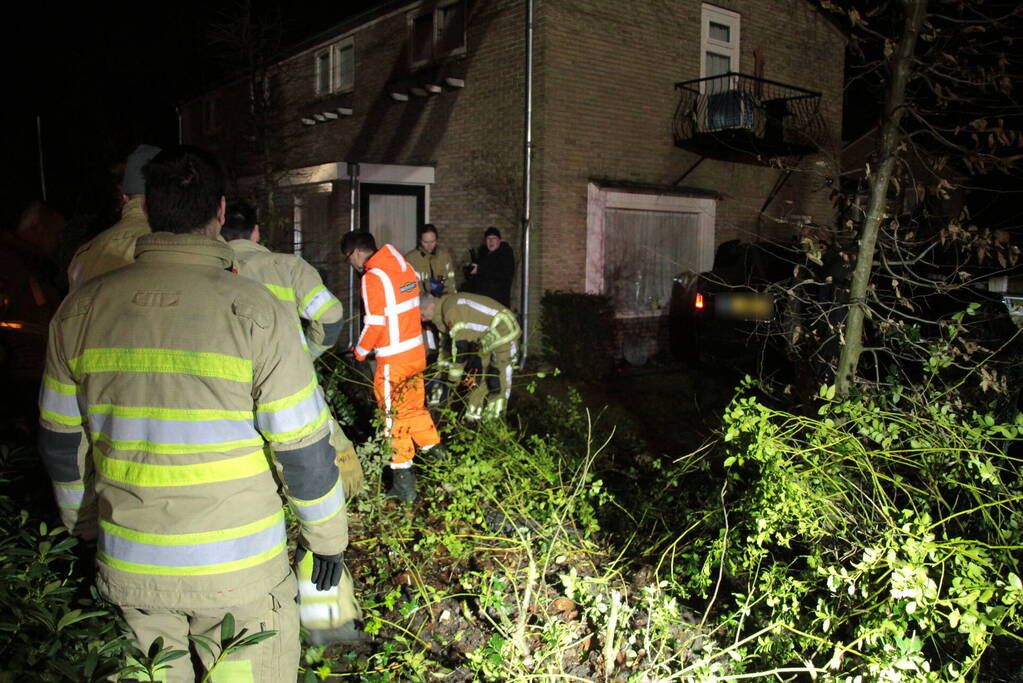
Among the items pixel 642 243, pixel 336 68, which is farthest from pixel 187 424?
pixel 336 68

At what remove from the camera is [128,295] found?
6.47 feet

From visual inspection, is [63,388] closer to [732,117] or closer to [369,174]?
[369,174]

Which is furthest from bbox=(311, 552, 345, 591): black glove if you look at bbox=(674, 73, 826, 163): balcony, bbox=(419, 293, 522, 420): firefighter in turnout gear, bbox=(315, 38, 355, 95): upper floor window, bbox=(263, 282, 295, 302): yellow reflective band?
bbox=(315, 38, 355, 95): upper floor window

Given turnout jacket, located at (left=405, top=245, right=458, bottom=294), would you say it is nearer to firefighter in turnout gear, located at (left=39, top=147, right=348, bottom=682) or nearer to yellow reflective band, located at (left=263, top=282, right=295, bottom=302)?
yellow reflective band, located at (left=263, top=282, right=295, bottom=302)

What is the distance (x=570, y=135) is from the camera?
1097 centimetres

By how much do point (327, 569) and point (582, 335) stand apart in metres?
7.85

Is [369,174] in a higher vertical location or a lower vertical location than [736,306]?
higher

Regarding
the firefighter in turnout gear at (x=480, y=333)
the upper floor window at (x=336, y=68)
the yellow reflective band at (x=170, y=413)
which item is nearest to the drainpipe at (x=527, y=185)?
the firefighter in turnout gear at (x=480, y=333)

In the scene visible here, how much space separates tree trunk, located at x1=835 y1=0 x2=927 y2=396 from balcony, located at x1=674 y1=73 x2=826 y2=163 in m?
8.06

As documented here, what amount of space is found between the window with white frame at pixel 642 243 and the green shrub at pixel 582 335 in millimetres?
1268

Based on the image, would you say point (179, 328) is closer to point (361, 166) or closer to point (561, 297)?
point (561, 297)

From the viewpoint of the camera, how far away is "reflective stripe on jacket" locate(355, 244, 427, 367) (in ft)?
16.0

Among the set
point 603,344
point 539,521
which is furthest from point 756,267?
point 539,521

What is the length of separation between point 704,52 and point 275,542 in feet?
41.2
